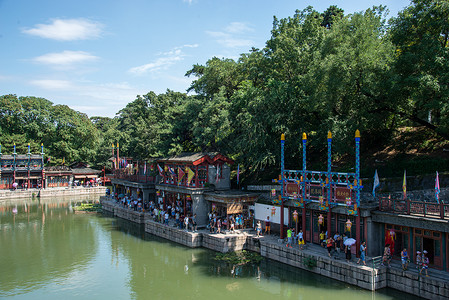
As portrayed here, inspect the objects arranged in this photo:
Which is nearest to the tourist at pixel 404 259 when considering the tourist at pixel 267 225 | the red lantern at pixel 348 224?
the red lantern at pixel 348 224

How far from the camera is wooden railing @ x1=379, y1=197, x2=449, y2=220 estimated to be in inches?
707

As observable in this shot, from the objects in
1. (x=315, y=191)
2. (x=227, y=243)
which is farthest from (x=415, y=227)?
(x=227, y=243)

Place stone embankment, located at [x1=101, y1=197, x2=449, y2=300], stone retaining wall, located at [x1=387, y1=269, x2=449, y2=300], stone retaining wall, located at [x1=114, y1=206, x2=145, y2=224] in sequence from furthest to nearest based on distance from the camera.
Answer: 1. stone retaining wall, located at [x1=114, y1=206, x2=145, y2=224]
2. stone embankment, located at [x1=101, y1=197, x2=449, y2=300]
3. stone retaining wall, located at [x1=387, y1=269, x2=449, y2=300]

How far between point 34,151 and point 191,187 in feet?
163

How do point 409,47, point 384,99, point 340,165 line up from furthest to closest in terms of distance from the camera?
point 340,165 → point 384,99 → point 409,47

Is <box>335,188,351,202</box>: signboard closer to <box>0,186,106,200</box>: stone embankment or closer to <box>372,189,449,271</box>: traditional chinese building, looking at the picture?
<box>372,189,449,271</box>: traditional chinese building

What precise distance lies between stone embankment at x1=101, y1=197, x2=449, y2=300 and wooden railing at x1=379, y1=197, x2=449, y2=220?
122 inches

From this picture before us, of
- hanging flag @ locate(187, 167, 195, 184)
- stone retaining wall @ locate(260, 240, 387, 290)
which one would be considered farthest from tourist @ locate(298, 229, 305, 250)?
hanging flag @ locate(187, 167, 195, 184)

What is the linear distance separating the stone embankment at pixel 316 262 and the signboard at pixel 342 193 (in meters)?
3.56

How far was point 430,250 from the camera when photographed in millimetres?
18562

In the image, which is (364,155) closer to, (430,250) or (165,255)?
(430,250)

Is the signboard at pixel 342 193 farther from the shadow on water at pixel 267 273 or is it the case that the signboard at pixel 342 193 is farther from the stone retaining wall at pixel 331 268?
the shadow on water at pixel 267 273

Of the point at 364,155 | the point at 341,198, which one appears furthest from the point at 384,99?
the point at 341,198

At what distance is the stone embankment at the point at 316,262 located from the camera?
1748 cm
